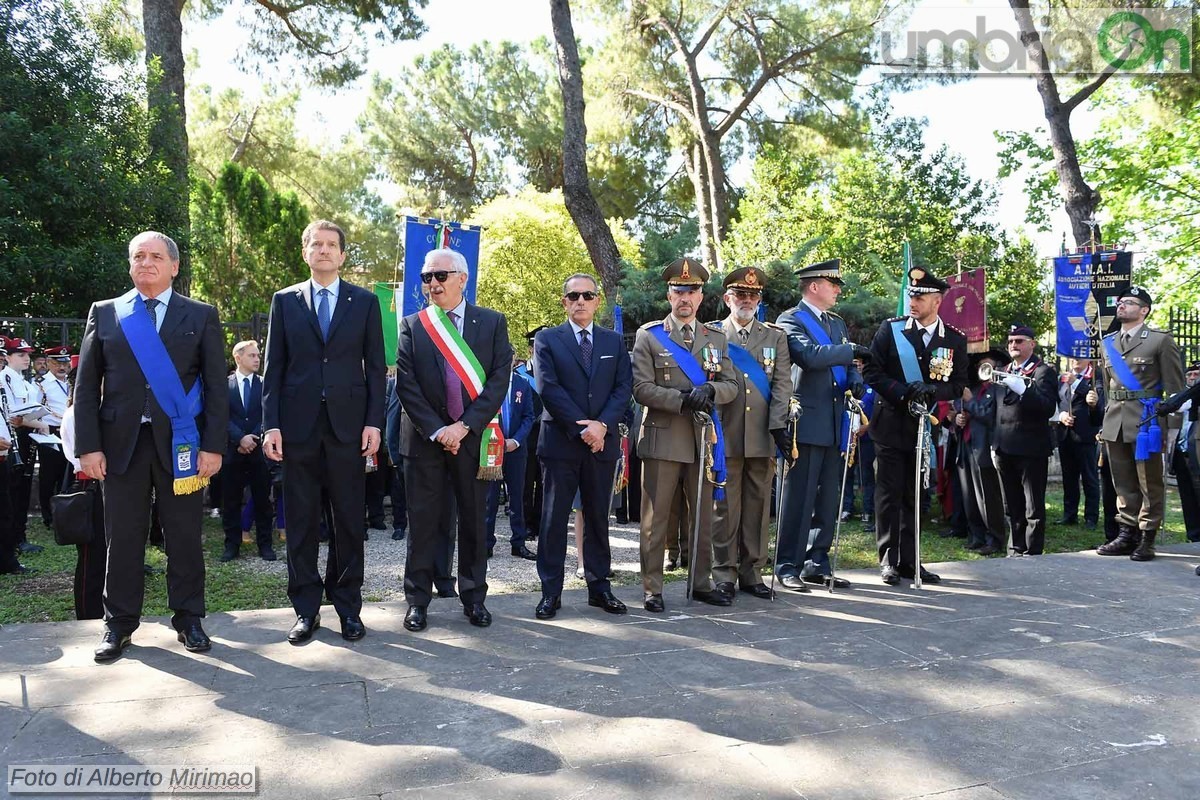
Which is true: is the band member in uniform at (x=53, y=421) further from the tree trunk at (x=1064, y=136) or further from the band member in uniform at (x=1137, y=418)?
the tree trunk at (x=1064, y=136)

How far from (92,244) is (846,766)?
12958mm

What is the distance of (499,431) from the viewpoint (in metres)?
4.92

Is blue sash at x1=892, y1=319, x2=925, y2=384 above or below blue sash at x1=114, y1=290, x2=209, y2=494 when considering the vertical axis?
above

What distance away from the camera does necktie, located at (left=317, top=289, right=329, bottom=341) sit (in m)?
4.55

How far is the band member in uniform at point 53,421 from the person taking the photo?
8.05m

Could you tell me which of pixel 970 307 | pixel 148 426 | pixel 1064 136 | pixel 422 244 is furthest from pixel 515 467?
pixel 1064 136

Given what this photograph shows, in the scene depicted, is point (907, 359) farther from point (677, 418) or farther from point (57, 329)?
point (57, 329)

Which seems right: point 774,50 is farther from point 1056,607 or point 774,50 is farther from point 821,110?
point 1056,607

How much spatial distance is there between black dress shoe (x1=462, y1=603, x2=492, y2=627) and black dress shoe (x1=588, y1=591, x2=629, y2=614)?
0.65 meters

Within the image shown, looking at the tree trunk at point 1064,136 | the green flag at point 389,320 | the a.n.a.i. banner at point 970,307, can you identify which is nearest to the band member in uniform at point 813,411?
the green flag at point 389,320

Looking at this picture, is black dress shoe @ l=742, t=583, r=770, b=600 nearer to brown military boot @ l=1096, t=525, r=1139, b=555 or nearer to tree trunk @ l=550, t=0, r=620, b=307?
brown military boot @ l=1096, t=525, r=1139, b=555

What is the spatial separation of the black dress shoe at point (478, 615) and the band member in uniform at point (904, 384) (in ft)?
8.87

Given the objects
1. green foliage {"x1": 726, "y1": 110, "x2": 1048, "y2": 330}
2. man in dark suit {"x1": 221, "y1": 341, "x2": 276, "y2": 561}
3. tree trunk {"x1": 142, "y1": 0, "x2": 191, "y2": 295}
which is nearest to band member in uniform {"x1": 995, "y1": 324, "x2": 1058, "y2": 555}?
man in dark suit {"x1": 221, "y1": 341, "x2": 276, "y2": 561}

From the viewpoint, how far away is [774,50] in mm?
20266
